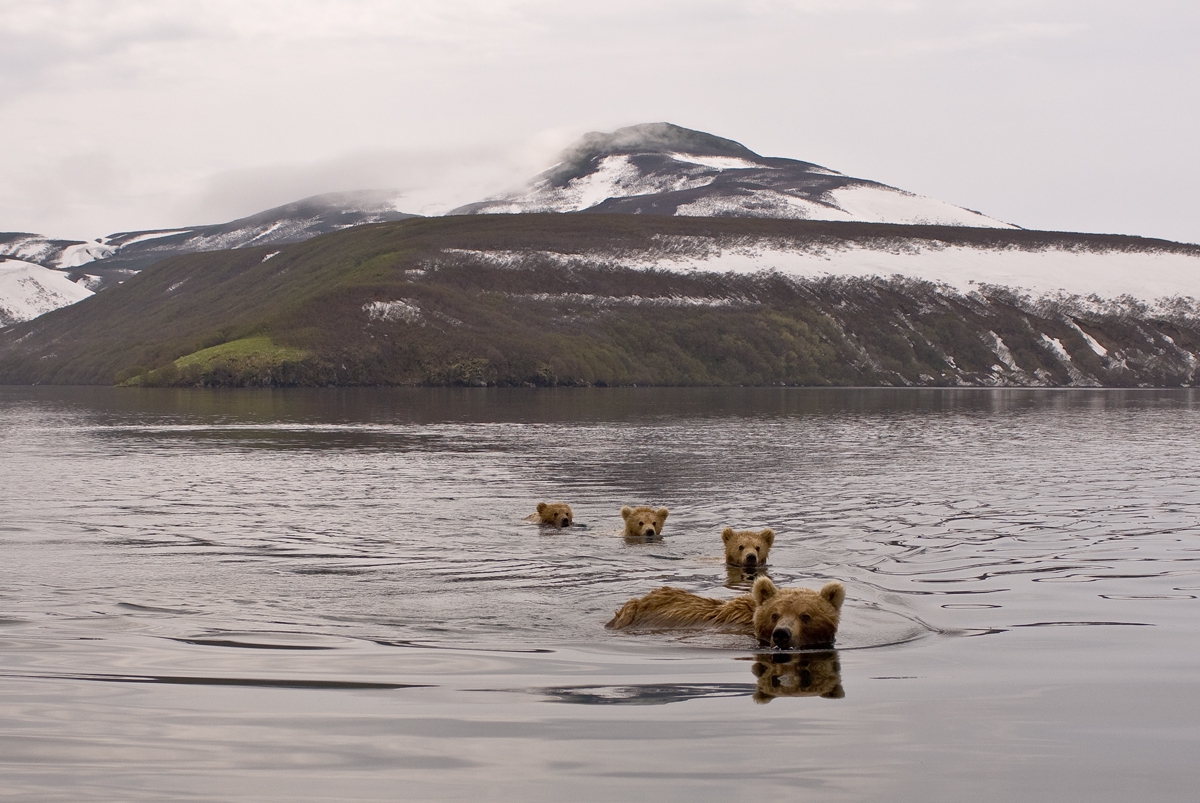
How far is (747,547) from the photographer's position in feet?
67.0

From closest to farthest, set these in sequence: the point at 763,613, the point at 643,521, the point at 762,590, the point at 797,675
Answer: the point at 797,675
the point at 763,613
the point at 762,590
the point at 643,521

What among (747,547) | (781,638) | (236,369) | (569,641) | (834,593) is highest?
(236,369)

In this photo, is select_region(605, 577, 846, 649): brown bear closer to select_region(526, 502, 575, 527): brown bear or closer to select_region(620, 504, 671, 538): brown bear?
select_region(620, 504, 671, 538): brown bear

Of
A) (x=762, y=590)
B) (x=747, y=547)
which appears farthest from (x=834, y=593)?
(x=747, y=547)

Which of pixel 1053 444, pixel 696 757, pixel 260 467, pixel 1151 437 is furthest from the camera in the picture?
pixel 1151 437

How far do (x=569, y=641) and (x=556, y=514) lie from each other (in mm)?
11367

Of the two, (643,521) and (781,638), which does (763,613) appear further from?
(643,521)

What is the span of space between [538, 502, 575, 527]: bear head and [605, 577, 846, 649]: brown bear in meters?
10.8

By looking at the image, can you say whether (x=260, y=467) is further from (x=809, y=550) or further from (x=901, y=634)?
(x=901, y=634)

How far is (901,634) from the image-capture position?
50.0ft

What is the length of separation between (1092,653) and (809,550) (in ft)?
31.1

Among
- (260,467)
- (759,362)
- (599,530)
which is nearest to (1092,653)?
(599,530)

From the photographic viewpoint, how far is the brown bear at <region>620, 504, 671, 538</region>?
2442 centimetres

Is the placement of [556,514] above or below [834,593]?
below
